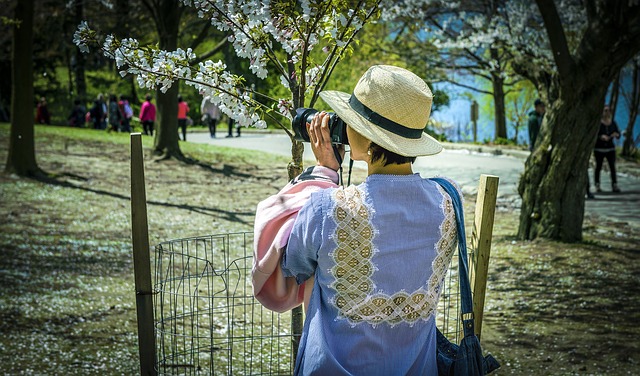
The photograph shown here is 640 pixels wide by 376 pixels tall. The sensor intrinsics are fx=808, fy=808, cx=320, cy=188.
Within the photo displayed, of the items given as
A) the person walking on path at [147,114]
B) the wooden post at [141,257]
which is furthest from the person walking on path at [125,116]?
the wooden post at [141,257]

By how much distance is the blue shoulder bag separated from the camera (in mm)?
2727

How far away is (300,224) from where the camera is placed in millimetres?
2557

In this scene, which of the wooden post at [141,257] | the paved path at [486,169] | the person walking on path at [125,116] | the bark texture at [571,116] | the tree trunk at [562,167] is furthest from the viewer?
the person walking on path at [125,116]

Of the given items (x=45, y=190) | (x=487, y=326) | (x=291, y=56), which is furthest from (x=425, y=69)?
(x=291, y=56)

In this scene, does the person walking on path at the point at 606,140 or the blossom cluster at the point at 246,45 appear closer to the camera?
the blossom cluster at the point at 246,45

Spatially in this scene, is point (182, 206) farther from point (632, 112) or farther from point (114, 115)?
point (114, 115)

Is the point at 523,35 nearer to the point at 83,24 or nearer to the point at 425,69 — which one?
the point at 425,69

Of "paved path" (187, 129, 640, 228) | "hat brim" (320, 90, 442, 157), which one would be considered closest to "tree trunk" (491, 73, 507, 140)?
"paved path" (187, 129, 640, 228)

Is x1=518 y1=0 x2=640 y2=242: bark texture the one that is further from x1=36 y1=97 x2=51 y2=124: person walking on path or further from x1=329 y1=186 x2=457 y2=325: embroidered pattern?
x1=36 y1=97 x2=51 y2=124: person walking on path

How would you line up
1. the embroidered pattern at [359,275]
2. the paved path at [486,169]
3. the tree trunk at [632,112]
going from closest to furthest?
the embroidered pattern at [359,275] → the paved path at [486,169] → the tree trunk at [632,112]

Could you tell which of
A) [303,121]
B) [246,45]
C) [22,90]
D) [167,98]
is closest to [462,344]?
[303,121]

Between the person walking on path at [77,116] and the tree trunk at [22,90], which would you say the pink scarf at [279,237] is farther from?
the person walking on path at [77,116]

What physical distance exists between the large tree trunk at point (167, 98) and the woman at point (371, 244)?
15758 mm

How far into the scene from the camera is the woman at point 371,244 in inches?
100
